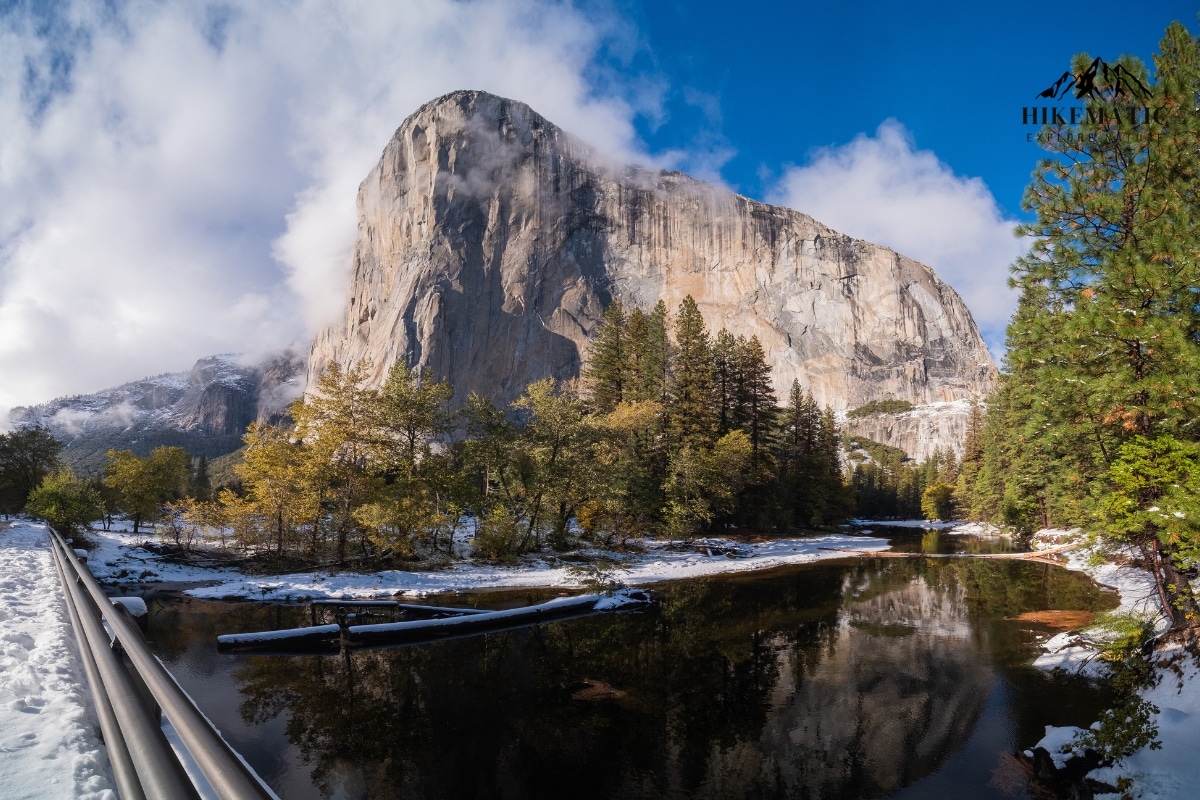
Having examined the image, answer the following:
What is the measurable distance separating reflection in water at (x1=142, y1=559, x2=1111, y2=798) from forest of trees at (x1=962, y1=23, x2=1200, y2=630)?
12.8 feet

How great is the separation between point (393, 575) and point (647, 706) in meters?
15.5

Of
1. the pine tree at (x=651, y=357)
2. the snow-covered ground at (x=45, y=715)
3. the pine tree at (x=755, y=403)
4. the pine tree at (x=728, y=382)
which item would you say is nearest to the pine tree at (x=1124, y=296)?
the snow-covered ground at (x=45, y=715)

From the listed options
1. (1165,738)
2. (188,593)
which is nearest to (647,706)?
(1165,738)

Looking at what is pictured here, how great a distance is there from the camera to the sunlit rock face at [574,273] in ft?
388

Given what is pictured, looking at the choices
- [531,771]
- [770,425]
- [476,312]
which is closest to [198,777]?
[531,771]

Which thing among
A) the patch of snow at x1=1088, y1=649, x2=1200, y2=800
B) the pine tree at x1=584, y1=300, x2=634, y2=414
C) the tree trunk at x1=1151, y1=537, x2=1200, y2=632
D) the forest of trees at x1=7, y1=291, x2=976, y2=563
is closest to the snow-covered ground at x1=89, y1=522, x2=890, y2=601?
the forest of trees at x1=7, y1=291, x2=976, y2=563

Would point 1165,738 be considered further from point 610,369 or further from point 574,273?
point 574,273

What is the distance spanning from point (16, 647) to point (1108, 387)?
48.1 feet

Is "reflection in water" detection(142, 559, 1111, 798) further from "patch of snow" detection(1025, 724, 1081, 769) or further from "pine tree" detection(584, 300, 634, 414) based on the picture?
"pine tree" detection(584, 300, 634, 414)

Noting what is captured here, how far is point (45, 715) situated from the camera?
13.8ft

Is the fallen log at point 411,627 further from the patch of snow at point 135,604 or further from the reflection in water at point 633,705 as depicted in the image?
the patch of snow at point 135,604

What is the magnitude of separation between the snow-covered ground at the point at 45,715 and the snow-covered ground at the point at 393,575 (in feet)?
43.1

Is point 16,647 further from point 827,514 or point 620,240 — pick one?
point 620,240

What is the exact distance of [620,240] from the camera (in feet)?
475
